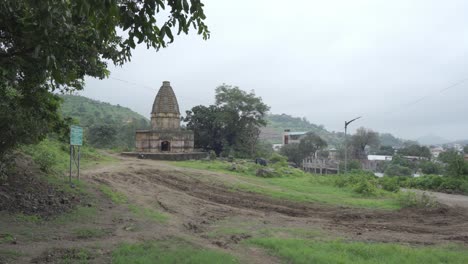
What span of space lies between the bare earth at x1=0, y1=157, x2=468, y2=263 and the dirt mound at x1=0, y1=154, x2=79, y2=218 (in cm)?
91

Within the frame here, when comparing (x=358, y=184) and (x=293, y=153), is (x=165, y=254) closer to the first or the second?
(x=358, y=184)

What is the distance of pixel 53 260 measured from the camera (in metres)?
5.82

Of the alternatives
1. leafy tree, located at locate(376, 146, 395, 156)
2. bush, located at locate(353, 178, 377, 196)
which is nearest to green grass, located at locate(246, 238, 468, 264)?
bush, located at locate(353, 178, 377, 196)

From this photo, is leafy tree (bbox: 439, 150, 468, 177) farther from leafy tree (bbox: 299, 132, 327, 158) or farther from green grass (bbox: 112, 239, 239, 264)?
leafy tree (bbox: 299, 132, 327, 158)

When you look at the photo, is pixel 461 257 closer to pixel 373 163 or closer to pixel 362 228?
pixel 362 228

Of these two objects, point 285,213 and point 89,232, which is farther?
point 285,213

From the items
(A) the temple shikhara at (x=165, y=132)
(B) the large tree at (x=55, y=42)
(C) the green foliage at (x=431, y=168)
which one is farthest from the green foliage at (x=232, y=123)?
(B) the large tree at (x=55, y=42)

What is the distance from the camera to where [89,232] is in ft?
25.4

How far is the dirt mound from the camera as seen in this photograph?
8.91 metres

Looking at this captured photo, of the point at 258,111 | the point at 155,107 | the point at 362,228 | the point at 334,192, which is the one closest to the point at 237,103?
the point at 258,111

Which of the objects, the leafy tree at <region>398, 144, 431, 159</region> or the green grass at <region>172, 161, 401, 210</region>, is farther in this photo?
the leafy tree at <region>398, 144, 431, 159</region>

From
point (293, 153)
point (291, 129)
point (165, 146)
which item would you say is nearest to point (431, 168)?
point (165, 146)

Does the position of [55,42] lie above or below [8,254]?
above

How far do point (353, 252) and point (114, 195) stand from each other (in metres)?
8.31
